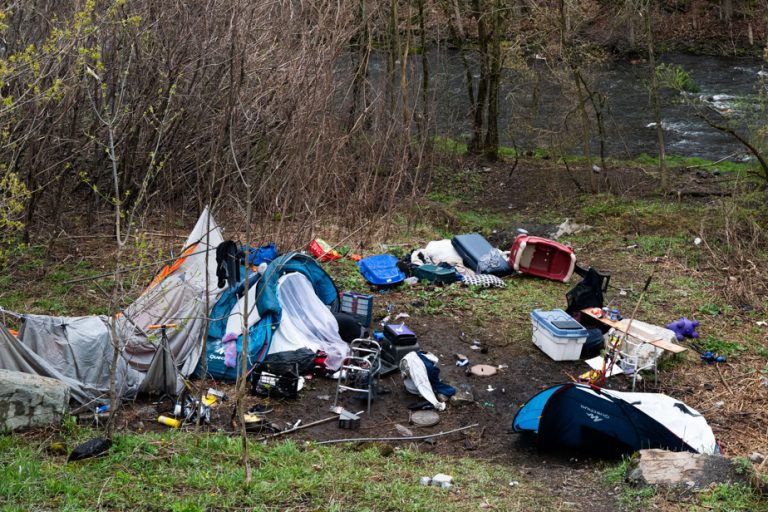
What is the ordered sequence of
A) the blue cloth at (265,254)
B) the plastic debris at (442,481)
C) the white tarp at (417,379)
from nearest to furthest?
the plastic debris at (442,481), the white tarp at (417,379), the blue cloth at (265,254)

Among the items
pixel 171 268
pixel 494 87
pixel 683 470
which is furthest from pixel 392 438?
pixel 494 87

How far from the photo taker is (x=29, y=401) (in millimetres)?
6754

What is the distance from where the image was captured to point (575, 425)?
754 cm

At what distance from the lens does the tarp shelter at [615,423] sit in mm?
7191

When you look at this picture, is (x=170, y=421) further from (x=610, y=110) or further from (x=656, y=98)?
(x=610, y=110)

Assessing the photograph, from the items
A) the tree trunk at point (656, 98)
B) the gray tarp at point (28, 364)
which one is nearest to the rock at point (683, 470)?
the gray tarp at point (28, 364)

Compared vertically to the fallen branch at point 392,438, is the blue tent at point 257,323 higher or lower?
higher

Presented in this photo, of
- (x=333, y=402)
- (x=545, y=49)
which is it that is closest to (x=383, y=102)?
(x=545, y=49)

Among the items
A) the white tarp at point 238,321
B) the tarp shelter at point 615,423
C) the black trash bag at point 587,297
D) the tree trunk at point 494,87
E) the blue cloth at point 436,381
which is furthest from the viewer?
the tree trunk at point 494,87

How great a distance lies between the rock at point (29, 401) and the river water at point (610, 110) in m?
12.1

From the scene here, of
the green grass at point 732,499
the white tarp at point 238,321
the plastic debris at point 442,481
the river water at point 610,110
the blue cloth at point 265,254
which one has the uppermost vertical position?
the river water at point 610,110

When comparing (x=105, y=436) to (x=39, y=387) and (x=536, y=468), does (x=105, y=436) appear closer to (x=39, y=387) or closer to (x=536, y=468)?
(x=39, y=387)

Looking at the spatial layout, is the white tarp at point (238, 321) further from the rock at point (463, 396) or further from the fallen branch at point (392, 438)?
the rock at point (463, 396)

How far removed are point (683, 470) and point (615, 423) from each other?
4.14ft
